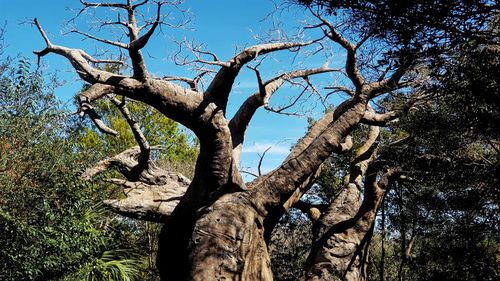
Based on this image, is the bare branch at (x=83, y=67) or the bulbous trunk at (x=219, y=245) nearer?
the bare branch at (x=83, y=67)

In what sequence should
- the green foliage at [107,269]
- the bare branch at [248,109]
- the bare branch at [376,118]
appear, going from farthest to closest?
the bare branch at [376,118] < the green foliage at [107,269] < the bare branch at [248,109]

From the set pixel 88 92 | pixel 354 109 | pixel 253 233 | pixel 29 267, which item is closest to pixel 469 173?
pixel 354 109

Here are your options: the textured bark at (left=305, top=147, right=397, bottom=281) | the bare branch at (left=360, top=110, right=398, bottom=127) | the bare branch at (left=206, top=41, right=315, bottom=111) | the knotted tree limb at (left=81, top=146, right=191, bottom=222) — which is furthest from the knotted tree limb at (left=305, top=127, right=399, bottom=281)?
the bare branch at (left=206, top=41, right=315, bottom=111)

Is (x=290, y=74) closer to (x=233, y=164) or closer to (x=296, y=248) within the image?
(x=233, y=164)

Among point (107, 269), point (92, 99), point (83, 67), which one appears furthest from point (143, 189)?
point (83, 67)

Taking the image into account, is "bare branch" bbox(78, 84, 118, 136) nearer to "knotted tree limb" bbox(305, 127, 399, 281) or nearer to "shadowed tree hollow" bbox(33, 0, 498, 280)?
"shadowed tree hollow" bbox(33, 0, 498, 280)

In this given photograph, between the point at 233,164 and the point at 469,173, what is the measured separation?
13.5 feet

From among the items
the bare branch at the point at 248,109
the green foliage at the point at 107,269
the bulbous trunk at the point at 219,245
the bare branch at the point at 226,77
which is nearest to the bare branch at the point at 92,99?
the bare branch at the point at 226,77

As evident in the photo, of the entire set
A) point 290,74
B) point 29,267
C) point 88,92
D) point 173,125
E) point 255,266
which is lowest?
point 29,267

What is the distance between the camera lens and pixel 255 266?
709cm

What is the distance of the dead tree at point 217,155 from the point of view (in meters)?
6.45

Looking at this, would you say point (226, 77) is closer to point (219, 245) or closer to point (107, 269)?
point (219, 245)

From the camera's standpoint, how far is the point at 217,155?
7.21 metres

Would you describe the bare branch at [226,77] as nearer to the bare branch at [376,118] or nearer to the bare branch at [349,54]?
the bare branch at [349,54]
